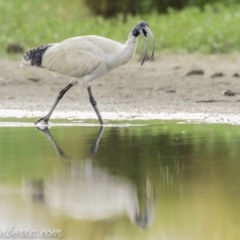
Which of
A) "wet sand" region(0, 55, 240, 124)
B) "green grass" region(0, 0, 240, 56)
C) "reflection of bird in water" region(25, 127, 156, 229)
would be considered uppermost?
"reflection of bird in water" region(25, 127, 156, 229)

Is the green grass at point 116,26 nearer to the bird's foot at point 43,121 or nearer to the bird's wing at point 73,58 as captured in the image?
the bird's wing at point 73,58

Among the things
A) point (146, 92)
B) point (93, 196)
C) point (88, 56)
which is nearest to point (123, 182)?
point (93, 196)

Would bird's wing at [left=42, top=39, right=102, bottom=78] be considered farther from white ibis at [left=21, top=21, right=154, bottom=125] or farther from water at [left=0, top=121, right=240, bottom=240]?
water at [left=0, top=121, right=240, bottom=240]

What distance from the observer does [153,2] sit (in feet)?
75.3

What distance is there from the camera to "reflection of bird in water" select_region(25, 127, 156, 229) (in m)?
6.28

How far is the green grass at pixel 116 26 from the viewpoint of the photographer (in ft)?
58.1

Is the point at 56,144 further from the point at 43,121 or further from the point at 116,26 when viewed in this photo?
the point at 116,26

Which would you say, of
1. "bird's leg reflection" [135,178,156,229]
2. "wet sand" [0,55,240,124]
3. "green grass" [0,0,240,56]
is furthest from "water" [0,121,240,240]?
"green grass" [0,0,240,56]

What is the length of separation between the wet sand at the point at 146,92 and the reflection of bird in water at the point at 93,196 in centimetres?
340

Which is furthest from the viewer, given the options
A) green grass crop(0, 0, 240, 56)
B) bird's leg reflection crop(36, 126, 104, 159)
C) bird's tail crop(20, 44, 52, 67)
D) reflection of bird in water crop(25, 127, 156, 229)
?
green grass crop(0, 0, 240, 56)

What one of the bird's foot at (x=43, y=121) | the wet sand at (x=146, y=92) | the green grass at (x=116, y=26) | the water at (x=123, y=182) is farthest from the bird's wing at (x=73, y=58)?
the green grass at (x=116, y=26)

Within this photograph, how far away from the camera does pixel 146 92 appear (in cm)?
1384

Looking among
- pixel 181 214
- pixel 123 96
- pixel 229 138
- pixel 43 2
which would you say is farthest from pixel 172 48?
pixel 181 214

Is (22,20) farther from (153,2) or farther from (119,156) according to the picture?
(119,156)
